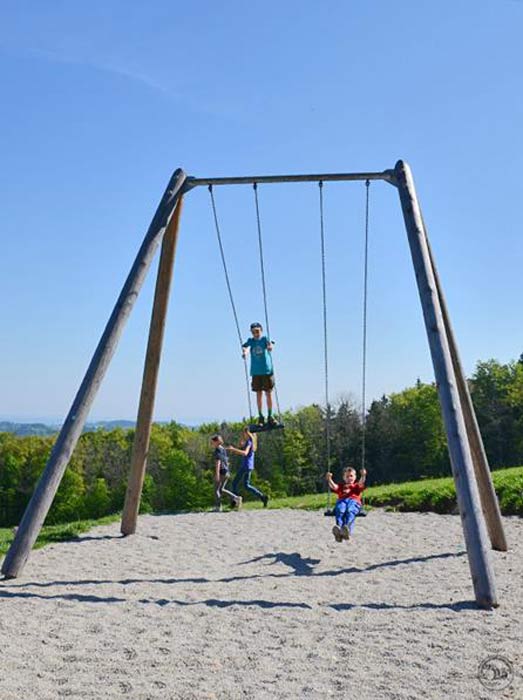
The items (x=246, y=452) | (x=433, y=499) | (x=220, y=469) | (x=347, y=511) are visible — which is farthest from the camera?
(x=220, y=469)

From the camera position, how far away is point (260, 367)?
10.8 meters

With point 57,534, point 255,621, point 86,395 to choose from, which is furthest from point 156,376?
point 255,621

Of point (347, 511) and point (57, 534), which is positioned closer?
point (347, 511)

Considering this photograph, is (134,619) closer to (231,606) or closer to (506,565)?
(231,606)

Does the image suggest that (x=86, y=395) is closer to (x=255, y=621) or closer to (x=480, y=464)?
(x=255, y=621)

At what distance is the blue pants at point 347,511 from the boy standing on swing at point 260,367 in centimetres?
211

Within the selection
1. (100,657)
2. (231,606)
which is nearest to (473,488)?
(231,606)

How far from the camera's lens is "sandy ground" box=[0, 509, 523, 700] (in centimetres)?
464

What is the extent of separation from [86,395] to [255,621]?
11.1 ft

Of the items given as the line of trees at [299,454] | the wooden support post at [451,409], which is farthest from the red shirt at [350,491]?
the line of trees at [299,454]

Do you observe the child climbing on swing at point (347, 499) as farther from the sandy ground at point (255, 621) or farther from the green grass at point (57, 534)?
the green grass at point (57, 534)

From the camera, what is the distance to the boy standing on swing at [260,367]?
10703mm

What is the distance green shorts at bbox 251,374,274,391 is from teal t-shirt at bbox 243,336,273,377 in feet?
0.46

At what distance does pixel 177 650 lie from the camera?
5.31 metres
